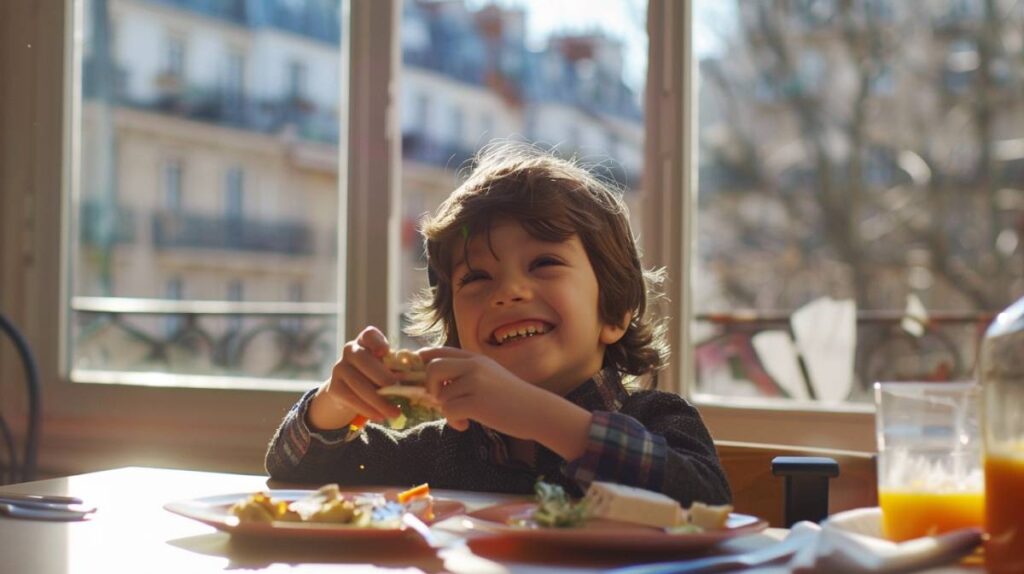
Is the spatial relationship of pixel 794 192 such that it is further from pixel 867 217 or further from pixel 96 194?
pixel 96 194

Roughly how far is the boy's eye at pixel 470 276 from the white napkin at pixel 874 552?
2.09ft

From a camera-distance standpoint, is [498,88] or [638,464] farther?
[498,88]

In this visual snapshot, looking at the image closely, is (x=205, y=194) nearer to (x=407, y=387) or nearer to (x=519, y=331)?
(x=519, y=331)

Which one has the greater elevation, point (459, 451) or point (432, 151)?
point (432, 151)

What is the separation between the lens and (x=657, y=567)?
703 mm

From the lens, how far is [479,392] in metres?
1.02

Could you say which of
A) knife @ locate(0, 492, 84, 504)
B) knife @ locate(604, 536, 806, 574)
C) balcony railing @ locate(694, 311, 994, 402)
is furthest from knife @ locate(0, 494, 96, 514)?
balcony railing @ locate(694, 311, 994, 402)

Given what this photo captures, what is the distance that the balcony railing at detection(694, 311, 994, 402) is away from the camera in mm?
2309

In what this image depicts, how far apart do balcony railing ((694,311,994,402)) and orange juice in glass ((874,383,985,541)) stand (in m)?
1.50

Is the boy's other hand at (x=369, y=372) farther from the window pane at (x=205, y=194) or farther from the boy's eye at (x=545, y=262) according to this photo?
the window pane at (x=205, y=194)

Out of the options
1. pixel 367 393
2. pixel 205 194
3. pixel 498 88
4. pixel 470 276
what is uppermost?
pixel 498 88

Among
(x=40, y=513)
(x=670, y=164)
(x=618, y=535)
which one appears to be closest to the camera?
(x=618, y=535)

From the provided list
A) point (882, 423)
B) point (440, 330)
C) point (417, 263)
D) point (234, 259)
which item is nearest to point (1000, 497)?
point (882, 423)

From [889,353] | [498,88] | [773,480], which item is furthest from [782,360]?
[773,480]
